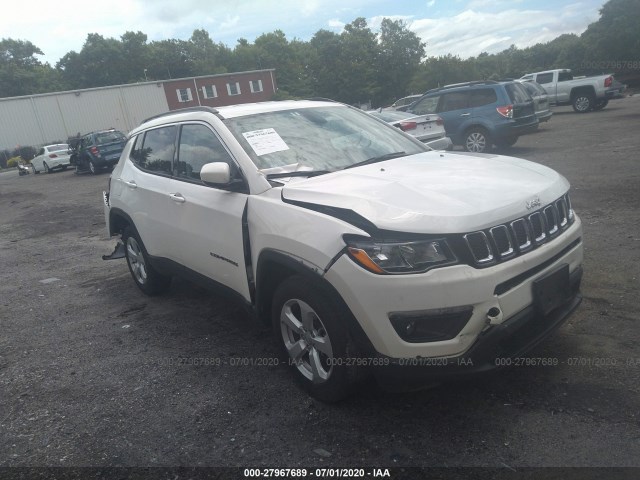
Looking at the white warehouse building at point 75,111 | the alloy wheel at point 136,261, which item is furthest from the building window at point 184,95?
the alloy wheel at point 136,261

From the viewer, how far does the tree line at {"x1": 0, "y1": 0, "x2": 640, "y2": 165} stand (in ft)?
138

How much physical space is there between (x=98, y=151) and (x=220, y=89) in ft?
142

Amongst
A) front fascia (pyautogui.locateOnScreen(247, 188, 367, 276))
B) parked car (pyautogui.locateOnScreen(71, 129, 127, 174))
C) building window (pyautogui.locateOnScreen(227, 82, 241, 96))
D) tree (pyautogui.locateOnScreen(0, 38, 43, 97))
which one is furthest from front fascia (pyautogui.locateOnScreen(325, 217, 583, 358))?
tree (pyautogui.locateOnScreen(0, 38, 43, 97))

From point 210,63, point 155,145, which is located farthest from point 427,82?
point 210,63

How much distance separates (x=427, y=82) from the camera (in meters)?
52.5

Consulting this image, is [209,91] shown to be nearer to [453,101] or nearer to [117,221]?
[453,101]

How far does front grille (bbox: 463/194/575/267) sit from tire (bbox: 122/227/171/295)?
356 cm

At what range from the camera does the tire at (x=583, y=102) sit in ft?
70.8

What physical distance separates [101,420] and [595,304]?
3.76 meters

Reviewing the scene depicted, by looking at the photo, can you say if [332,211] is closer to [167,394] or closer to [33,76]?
[167,394]

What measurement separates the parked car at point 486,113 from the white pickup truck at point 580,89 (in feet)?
33.7

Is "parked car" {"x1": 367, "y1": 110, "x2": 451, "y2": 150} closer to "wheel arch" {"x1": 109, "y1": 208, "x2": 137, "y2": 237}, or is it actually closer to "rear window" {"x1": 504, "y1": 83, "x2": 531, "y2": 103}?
"rear window" {"x1": 504, "y1": 83, "x2": 531, "y2": 103}

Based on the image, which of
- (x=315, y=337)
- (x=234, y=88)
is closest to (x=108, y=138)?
(x=315, y=337)

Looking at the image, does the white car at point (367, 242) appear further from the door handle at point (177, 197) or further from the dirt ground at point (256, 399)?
the dirt ground at point (256, 399)
